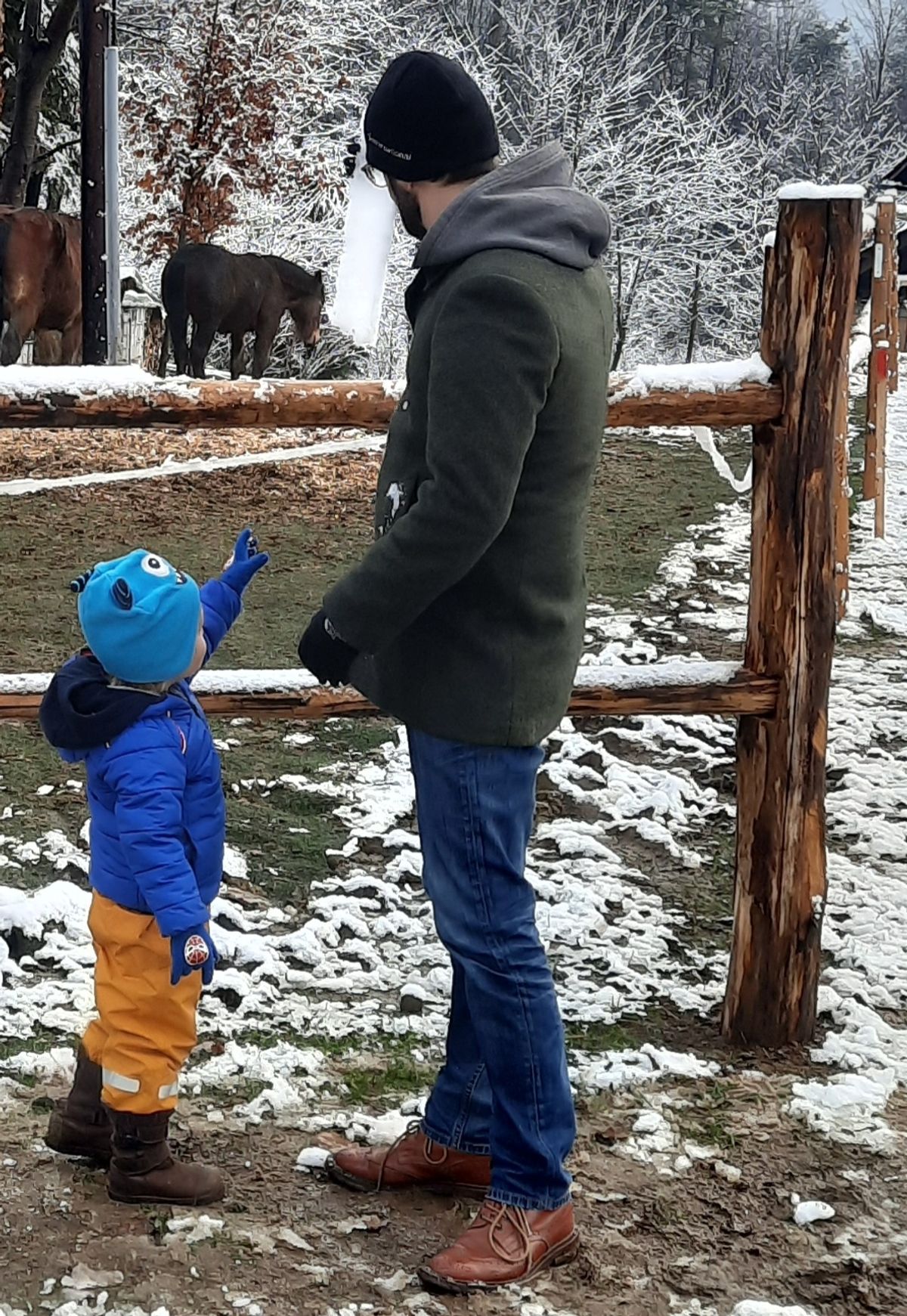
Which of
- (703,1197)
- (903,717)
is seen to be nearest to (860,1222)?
Result: (703,1197)

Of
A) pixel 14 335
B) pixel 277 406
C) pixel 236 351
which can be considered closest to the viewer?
pixel 277 406

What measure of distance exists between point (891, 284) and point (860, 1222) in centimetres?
734

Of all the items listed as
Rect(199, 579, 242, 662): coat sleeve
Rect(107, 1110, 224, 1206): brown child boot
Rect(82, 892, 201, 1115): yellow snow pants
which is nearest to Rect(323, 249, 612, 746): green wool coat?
Rect(199, 579, 242, 662): coat sleeve

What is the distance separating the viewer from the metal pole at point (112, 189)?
31.4 ft

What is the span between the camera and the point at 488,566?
221cm

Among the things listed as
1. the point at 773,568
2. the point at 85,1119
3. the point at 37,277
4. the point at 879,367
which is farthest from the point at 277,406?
the point at 37,277

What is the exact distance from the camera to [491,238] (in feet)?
6.74

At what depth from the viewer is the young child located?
235 cm

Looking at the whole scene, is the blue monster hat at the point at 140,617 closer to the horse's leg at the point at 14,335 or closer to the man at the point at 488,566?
the man at the point at 488,566

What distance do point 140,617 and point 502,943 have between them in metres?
0.78

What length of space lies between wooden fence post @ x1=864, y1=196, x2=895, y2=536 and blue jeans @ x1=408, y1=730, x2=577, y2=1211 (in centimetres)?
674

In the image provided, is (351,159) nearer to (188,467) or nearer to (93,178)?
(188,467)

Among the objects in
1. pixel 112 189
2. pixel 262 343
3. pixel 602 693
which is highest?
pixel 112 189

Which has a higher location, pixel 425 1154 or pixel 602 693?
pixel 602 693
